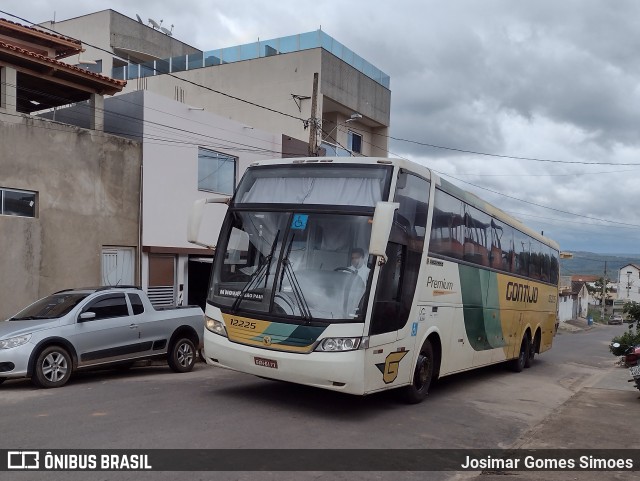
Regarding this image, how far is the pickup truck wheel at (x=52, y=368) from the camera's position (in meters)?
9.67

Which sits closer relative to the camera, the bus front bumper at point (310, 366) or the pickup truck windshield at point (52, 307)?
the bus front bumper at point (310, 366)

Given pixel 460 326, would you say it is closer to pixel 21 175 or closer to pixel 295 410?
pixel 295 410

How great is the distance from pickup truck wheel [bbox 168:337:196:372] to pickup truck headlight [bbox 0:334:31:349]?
3.00 meters

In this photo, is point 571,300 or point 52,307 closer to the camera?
point 52,307

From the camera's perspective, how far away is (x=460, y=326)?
36.3ft

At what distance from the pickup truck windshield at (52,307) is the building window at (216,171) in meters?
9.07

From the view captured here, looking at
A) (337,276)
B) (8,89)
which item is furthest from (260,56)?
(337,276)

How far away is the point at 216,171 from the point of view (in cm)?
2062

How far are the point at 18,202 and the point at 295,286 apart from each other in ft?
32.8

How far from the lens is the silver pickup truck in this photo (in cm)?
964

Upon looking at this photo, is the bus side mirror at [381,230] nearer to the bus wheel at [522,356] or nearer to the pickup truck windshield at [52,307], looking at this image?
the pickup truck windshield at [52,307]

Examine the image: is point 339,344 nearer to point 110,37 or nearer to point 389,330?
point 389,330

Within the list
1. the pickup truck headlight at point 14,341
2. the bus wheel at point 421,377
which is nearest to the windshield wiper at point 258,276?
the bus wheel at point 421,377

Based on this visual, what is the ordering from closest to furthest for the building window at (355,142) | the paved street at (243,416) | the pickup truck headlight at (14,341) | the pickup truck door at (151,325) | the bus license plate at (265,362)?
the paved street at (243,416)
the bus license plate at (265,362)
the pickup truck headlight at (14,341)
the pickup truck door at (151,325)
the building window at (355,142)
